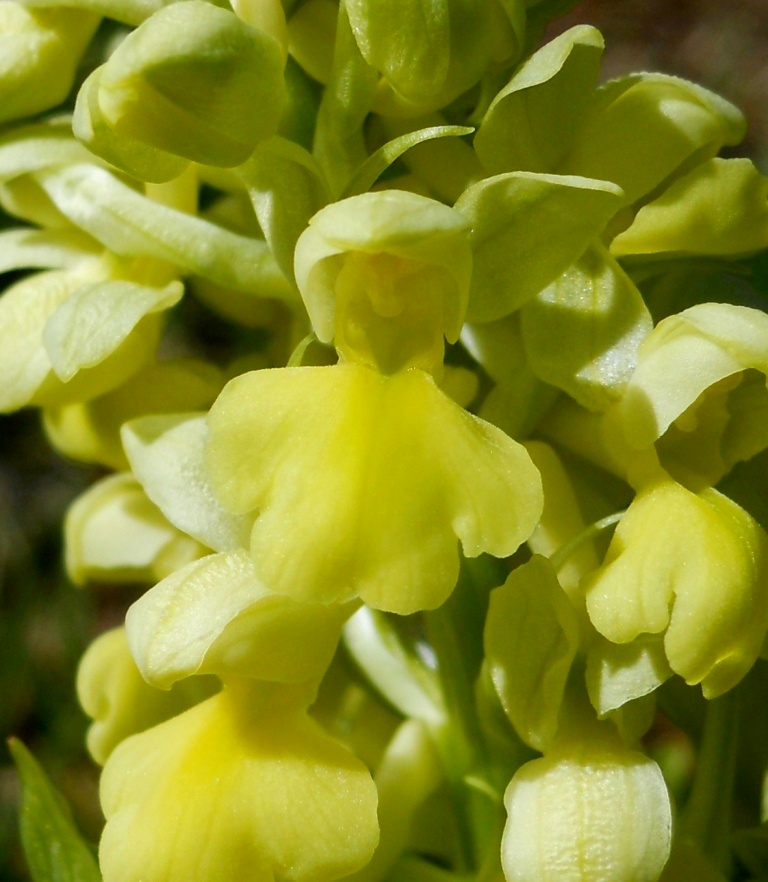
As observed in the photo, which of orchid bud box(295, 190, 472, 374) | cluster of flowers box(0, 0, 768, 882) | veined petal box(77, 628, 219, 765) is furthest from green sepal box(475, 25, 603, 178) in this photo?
veined petal box(77, 628, 219, 765)

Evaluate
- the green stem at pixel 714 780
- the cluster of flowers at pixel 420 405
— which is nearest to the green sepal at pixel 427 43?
the cluster of flowers at pixel 420 405

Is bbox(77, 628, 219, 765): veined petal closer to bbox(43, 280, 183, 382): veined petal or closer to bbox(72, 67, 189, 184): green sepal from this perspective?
bbox(43, 280, 183, 382): veined petal

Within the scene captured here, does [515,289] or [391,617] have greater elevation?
[515,289]

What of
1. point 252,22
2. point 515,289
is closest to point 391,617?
point 515,289

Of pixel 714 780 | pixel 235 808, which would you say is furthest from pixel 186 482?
pixel 714 780

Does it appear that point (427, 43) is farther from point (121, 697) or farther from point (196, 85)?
point (121, 697)

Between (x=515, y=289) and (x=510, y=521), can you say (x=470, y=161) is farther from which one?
(x=510, y=521)
